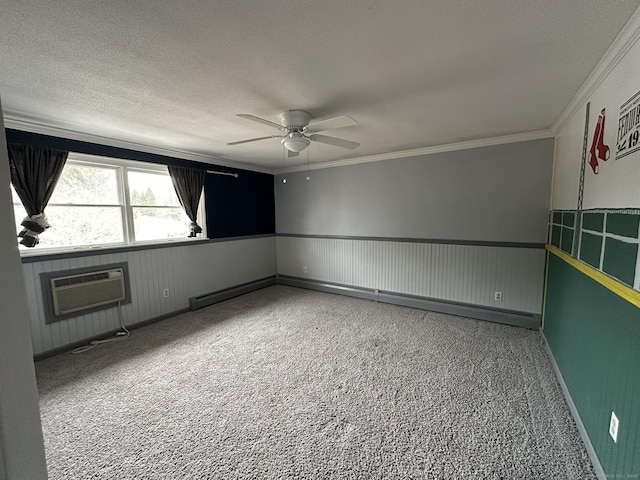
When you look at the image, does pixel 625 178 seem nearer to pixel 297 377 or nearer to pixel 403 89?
pixel 403 89

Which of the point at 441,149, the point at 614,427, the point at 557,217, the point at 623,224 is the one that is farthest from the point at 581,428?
the point at 441,149

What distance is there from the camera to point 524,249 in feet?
10.9

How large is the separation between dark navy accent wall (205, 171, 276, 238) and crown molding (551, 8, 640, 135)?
14.3ft

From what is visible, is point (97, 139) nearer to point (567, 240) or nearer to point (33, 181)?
point (33, 181)

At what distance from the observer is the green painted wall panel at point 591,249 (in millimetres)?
1688

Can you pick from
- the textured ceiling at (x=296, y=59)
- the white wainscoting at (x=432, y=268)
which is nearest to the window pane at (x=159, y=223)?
the textured ceiling at (x=296, y=59)

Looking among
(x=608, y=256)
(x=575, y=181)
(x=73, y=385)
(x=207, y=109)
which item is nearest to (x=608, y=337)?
(x=608, y=256)

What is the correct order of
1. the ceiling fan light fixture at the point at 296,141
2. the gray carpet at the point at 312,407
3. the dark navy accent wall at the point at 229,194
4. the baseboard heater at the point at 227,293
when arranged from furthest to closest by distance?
1. the baseboard heater at the point at 227,293
2. the dark navy accent wall at the point at 229,194
3. the ceiling fan light fixture at the point at 296,141
4. the gray carpet at the point at 312,407

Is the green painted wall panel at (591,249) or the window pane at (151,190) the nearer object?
the green painted wall panel at (591,249)

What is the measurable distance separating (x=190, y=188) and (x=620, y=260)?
4397 millimetres

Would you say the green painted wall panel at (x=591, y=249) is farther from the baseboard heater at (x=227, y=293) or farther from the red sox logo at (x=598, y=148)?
the baseboard heater at (x=227, y=293)

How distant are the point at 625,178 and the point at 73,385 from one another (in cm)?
410

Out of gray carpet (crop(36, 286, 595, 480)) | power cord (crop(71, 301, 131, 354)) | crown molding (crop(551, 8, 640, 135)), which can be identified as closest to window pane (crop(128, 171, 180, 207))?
power cord (crop(71, 301, 131, 354))

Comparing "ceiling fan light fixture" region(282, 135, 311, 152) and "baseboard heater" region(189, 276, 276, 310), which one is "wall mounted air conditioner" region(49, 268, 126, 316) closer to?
"baseboard heater" region(189, 276, 276, 310)
